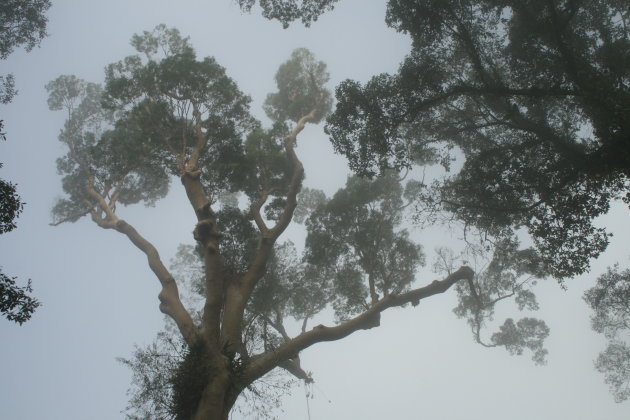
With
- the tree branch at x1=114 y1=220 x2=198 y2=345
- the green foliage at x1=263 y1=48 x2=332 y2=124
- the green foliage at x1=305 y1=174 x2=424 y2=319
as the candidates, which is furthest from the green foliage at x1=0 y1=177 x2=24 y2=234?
the green foliage at x1=263 y1=48 x2=332 y2=124

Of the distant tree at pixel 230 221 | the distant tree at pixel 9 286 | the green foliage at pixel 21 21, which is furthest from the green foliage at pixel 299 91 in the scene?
the distant tree at pixel 9 286

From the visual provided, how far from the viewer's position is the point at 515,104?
10.7m

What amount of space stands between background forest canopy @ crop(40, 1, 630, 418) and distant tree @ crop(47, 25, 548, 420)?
64mm

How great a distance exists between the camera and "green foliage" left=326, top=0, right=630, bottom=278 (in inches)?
419

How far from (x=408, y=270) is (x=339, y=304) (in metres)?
3.43

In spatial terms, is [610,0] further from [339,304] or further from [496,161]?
[339,304]

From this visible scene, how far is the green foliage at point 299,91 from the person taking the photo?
65.8 feet

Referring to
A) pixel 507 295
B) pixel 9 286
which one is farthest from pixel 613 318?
pixel 9 286

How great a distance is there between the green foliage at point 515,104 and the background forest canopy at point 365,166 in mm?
60

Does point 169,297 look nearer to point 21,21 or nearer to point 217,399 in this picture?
point 217,399

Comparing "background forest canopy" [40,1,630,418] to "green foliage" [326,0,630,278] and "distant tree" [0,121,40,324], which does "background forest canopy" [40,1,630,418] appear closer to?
"green foliage" [326,0,630,278]

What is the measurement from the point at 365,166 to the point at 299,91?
1029cm

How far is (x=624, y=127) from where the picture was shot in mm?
7301

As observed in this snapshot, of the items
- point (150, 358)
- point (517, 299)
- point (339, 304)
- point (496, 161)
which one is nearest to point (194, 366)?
point (150, 358)
